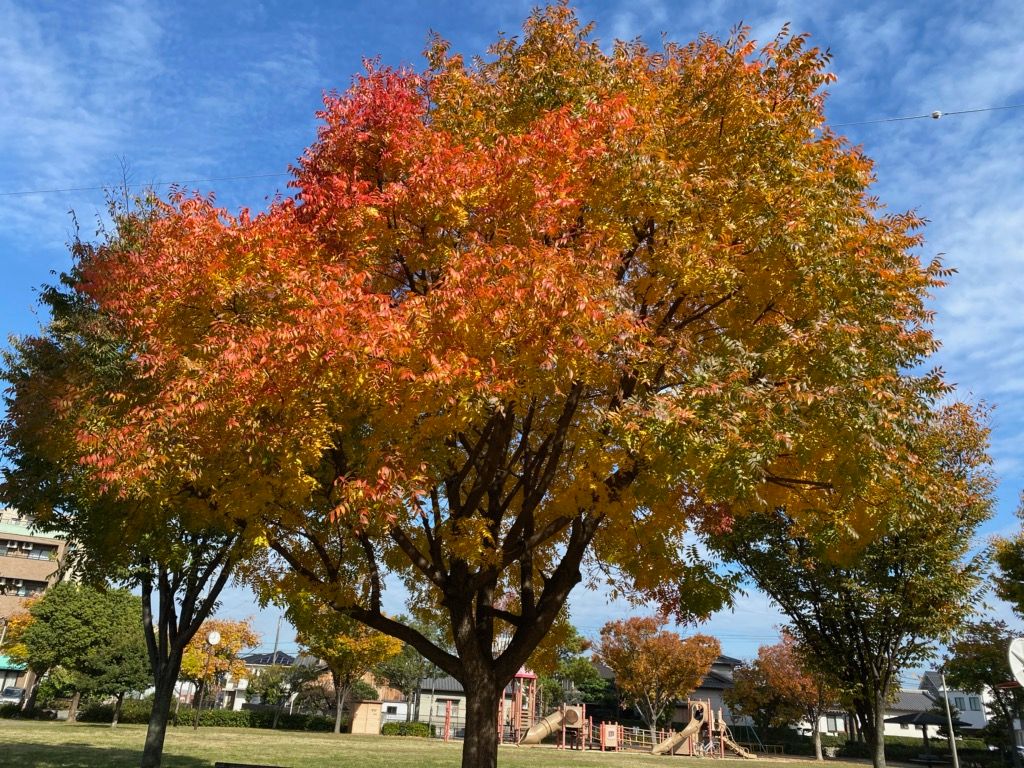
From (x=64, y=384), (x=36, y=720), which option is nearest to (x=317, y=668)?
(x=36, y=720)

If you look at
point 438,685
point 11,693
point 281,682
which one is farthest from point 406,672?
point 11,693

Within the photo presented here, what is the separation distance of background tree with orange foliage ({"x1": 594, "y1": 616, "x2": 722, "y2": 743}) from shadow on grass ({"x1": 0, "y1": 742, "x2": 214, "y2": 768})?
35.6 meters

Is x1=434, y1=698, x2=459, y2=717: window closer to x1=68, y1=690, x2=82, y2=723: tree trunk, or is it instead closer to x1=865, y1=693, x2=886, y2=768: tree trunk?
x1=68, y1=690, x2=82, y2=723: tree trunk

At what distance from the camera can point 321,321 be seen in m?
6.61

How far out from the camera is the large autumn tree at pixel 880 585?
14.8m

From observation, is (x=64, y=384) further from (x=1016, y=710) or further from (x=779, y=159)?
(x=1016, y=710)

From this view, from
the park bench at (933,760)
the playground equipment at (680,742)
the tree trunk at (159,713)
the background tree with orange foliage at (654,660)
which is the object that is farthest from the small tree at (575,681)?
the tree trunk at (159,713)

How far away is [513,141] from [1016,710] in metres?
36.7

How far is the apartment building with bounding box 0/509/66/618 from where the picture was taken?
5162 centimetres

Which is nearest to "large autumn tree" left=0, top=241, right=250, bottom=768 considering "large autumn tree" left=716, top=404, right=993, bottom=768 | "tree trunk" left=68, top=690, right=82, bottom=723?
"large autumn tree" left=716, top=404, right=993, bottom=768

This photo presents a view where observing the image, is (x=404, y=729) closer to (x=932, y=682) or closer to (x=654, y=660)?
(x=654, y=660)

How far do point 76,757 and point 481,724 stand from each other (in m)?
14.3

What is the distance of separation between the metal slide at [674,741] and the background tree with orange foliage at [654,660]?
232 inches

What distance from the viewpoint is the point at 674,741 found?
134 feet
